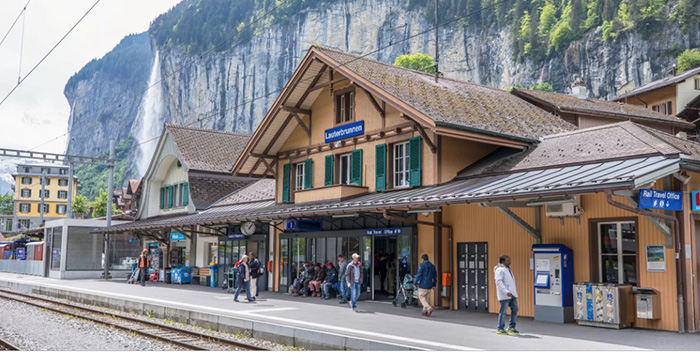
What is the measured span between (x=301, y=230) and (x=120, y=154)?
160506 millimetres

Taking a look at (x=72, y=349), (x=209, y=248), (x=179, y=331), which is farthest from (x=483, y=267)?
(x=209, y=248)

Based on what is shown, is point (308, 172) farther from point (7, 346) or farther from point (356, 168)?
point (7, 346)

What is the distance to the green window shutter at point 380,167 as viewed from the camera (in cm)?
2061

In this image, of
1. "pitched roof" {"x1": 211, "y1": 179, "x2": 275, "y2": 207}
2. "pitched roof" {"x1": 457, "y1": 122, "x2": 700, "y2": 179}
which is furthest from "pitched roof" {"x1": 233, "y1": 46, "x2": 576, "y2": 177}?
"pitched roof" {"x1": 211, "y1": 179, "x2": 275, "y2": 207}

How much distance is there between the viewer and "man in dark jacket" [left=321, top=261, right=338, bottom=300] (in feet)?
69.3

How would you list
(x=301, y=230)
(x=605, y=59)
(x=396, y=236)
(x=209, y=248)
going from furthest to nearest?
1. (x=605, y=59)
2. (x=209, y=248)
3. (x=301, y=230)
4. (x=396, y=236)

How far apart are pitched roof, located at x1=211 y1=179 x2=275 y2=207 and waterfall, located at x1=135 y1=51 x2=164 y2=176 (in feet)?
404

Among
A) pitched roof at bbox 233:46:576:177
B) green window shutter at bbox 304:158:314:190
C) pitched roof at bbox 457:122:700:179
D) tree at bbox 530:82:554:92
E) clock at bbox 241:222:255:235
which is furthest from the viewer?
tree at bbox 530:82:554:92

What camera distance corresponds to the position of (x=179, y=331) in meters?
14.5

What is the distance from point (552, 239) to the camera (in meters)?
15.4

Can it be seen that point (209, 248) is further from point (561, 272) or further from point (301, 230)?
point (561, 272)

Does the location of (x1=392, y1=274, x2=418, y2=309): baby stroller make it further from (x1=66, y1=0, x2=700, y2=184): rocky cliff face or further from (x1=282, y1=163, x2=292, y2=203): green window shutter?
(x1=66, y1=0, x2=700, y2=184): rocky cliff face

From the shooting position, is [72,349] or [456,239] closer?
[72,349]

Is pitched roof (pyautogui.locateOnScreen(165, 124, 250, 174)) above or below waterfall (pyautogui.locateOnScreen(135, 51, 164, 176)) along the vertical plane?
below
